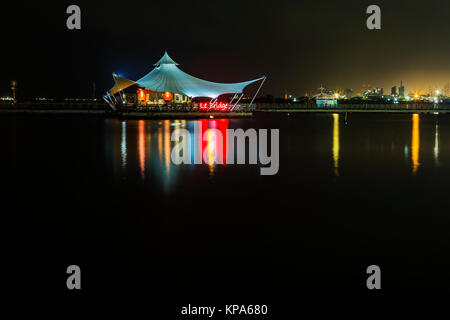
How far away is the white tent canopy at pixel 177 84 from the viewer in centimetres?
4497

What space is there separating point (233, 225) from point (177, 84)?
130ft

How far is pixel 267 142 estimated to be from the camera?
21.4 m

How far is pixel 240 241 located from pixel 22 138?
17695mm

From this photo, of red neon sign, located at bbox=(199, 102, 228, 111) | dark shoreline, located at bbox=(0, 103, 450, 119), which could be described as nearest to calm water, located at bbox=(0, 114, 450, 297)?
dark shoreline, located at bbox=(0, 103, 450, 119)

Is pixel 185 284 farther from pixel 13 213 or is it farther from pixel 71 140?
pixel 71 140

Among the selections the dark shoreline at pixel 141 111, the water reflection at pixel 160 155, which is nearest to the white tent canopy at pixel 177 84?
the dark shoreline at pixel 141 111

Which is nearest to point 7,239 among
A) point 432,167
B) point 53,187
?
point 53,187

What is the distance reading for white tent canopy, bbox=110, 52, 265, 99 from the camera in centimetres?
4497

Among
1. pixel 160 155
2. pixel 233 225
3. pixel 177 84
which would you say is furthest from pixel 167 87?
pixel 233 225

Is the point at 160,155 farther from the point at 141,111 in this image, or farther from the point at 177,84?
the point at 177,84

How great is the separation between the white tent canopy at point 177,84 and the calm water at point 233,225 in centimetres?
3135

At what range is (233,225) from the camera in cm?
750

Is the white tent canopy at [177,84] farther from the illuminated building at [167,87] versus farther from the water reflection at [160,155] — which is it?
the water reflection at [160,155]
